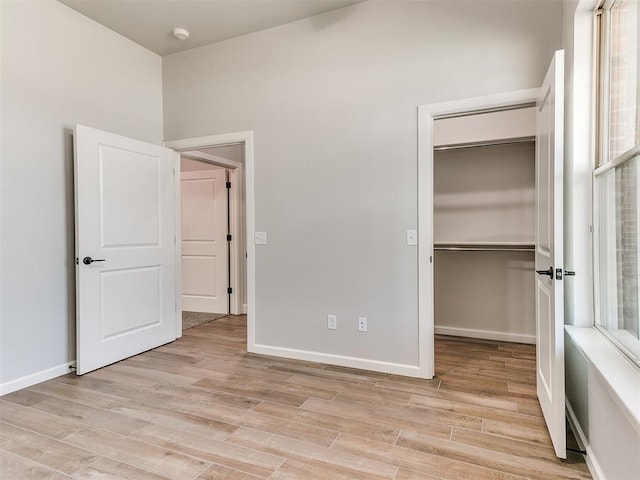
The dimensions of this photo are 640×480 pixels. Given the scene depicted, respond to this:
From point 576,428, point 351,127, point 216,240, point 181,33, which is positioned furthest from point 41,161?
point 576,428

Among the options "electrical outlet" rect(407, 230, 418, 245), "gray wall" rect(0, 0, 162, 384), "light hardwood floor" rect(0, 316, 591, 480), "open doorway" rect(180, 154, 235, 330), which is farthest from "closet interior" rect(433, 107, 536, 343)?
"gray wall" rect(0, 0, 162, 384)

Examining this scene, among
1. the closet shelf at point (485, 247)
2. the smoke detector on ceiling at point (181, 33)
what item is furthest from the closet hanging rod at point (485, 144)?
the smoke detector on ceiling at point (181, 33)

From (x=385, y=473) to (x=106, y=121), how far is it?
3.41 meters

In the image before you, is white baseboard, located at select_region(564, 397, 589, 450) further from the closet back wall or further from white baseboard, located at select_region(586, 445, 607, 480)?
the closet back wall

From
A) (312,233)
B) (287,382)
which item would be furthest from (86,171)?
(287,382)

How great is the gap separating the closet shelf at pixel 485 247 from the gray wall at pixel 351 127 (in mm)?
1152

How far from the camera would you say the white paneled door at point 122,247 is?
2928 millimetres

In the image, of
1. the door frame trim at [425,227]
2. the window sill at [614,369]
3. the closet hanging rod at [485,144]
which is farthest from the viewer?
the closet hanging rod at [485,144]

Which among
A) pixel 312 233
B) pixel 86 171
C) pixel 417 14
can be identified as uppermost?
pixel 417 14

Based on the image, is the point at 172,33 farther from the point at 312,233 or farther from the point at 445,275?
the point at 445,275

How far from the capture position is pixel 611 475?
147 cm

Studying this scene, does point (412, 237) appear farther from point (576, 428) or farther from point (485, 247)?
point (576, 428)

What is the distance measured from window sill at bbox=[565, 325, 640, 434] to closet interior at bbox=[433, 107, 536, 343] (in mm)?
1755

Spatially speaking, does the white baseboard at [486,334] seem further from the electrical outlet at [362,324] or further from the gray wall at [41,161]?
the gray wall at [41,161]
